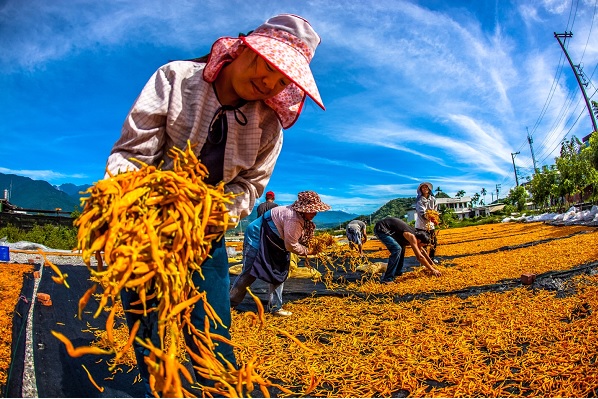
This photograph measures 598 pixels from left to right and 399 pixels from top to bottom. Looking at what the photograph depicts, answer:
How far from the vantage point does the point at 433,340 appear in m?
2.97

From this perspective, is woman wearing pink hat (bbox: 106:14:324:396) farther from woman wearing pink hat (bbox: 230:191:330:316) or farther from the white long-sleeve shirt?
woman wearing pink hat (bbox: 230:191:330:316)

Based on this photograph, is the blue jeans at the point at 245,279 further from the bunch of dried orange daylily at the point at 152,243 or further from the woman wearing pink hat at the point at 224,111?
the bunch of dried orange daylily at the point at 152,243

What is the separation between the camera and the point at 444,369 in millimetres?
2471

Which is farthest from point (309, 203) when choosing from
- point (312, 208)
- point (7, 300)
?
point (7, 300)

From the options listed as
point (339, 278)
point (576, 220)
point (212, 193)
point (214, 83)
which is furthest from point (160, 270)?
point (576, 220)

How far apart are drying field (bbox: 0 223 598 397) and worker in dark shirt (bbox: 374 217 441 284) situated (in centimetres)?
56

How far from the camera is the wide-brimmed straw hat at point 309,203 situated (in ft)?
11.5

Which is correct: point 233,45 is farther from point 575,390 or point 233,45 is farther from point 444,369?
point 575,390

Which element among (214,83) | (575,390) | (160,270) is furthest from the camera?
(575,390)

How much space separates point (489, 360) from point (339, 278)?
151 inches

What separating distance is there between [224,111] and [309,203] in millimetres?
2066

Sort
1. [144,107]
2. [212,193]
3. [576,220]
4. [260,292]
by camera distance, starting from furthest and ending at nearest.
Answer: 1. [576,220]
2. [260,292]
3. [144,107]
4. [212,193]

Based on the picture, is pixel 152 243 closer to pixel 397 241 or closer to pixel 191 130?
pixel 191 130

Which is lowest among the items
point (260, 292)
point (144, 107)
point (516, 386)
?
point (516, 386)
